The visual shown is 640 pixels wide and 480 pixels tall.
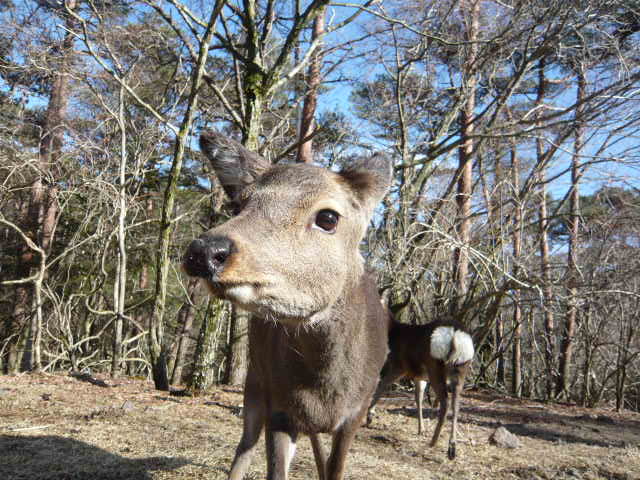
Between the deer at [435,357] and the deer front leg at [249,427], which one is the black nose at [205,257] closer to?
the deer front leg at [249,427]


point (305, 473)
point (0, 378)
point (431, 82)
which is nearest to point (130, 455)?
point (305, 473)

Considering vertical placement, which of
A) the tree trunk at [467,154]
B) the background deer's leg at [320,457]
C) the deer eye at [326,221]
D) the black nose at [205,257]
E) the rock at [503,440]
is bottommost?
the rock at [503,440]

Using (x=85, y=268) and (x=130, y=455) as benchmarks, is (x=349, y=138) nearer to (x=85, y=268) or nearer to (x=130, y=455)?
(x=130, y=455)

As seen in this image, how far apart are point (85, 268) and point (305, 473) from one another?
12613 mm

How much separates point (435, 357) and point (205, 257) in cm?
503

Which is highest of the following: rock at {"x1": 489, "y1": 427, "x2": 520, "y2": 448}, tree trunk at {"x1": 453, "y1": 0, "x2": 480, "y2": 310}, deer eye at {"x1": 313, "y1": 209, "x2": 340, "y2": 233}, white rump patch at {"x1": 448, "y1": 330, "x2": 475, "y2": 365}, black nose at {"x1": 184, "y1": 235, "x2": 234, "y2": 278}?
tree trunk at {"x1": 453, "y1": 0, "x2": 480, "y2": 310}

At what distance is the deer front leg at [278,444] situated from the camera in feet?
8.06

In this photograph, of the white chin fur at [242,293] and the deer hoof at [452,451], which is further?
the deer hoof at [452,451]

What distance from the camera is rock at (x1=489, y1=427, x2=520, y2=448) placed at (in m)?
5.22

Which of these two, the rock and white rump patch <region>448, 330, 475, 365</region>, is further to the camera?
white rump patch <region>448, 330, 475, 365</region>

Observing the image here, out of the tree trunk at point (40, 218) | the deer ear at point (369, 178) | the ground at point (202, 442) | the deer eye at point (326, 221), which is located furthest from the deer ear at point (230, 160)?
the tree trunk at point (40, 218)

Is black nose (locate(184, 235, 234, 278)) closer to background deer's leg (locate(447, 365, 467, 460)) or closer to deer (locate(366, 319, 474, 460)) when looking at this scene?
background deer's leg (locate(447, 365, 467, 460))

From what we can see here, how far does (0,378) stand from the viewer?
679 centimetres

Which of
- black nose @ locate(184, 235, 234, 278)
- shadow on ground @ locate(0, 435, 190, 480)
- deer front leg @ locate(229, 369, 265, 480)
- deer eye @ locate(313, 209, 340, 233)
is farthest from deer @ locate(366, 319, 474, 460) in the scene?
black nose @ locate(184, 235, 234, 278)
